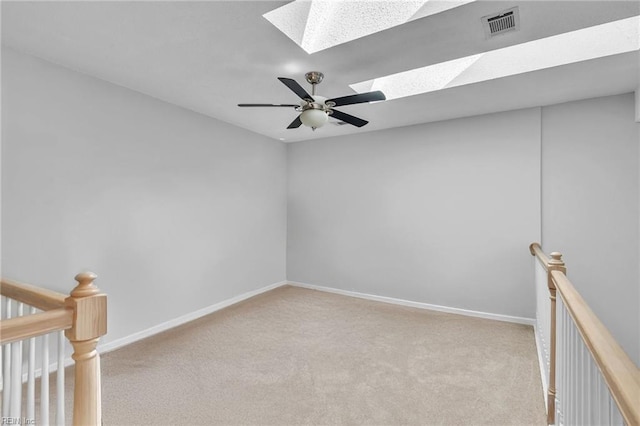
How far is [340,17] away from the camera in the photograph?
6.88 feet

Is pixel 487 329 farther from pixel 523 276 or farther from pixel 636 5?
pixel 636 5

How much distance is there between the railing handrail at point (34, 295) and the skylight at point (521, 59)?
269cm

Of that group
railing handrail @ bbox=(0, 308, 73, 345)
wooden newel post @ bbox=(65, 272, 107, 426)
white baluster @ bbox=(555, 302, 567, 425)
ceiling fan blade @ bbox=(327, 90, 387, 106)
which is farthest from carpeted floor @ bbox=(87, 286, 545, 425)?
ceiling fan blade @ bbox=(327, 90, 387, 106)

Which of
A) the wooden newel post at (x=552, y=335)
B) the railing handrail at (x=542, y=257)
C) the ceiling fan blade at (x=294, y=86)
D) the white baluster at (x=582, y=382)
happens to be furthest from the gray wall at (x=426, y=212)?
the white baluster at (x=582, y=382)

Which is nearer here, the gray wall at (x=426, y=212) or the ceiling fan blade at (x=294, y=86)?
the ceiling fan blade at (x=294, y=86)

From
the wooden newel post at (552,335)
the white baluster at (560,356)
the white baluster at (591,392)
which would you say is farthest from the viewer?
the wooden newel post at (552,335)

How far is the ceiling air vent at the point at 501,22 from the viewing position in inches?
73.5

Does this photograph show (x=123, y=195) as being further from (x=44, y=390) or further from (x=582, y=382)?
(x=582, y=382)

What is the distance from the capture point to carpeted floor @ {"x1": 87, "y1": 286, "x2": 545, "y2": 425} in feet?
6.64

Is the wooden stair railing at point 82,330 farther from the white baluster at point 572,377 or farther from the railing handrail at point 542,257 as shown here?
the railing handrail at point 542,257

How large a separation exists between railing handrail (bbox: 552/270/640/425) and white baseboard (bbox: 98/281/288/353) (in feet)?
11.2

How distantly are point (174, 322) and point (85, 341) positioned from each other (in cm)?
276

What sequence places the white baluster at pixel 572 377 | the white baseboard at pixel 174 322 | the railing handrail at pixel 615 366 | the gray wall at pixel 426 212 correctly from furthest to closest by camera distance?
1. the gray wall at pixel 426 212
2. the white baseboard at pixel 174 322
3. the white baluster at pixel 572 377
4. the railing handrail at pixel 615 366

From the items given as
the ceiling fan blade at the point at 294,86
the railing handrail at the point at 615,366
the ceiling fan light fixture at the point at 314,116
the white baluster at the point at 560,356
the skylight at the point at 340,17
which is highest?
the skylight at the point at 340,17
